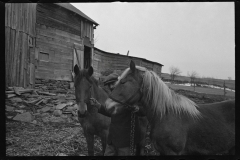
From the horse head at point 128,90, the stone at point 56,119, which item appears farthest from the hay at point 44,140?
the horse head at point 128,90

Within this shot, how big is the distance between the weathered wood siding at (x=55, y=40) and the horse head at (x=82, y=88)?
24.2ft

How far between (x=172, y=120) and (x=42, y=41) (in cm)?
946

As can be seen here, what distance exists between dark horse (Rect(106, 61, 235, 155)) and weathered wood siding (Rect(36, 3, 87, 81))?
833cm

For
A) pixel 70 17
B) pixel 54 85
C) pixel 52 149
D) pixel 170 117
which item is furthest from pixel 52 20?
pixel 170 117

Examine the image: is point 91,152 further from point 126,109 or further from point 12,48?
point 12,48

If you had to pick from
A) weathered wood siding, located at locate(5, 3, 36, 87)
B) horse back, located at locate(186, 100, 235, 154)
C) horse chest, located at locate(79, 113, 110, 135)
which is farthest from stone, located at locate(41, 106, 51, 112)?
horse back, located at locate(186, 100, 235, 154)

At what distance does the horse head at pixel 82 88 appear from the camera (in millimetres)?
2516

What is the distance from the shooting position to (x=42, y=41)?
930 centimetres

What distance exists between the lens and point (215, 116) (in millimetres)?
2316

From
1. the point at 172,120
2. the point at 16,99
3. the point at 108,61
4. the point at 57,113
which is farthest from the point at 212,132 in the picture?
the point at 108,61

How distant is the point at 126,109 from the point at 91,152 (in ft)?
4.86

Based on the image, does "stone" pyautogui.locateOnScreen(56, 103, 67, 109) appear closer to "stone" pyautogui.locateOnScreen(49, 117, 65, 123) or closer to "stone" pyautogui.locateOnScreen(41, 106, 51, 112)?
"stone" pyautogui.locateOnScreen(41, 106, 51, 112)

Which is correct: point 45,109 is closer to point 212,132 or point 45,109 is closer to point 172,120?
point 172,120

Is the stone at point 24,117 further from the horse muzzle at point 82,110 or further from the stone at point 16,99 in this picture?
the horse muzzle at point 82,110
